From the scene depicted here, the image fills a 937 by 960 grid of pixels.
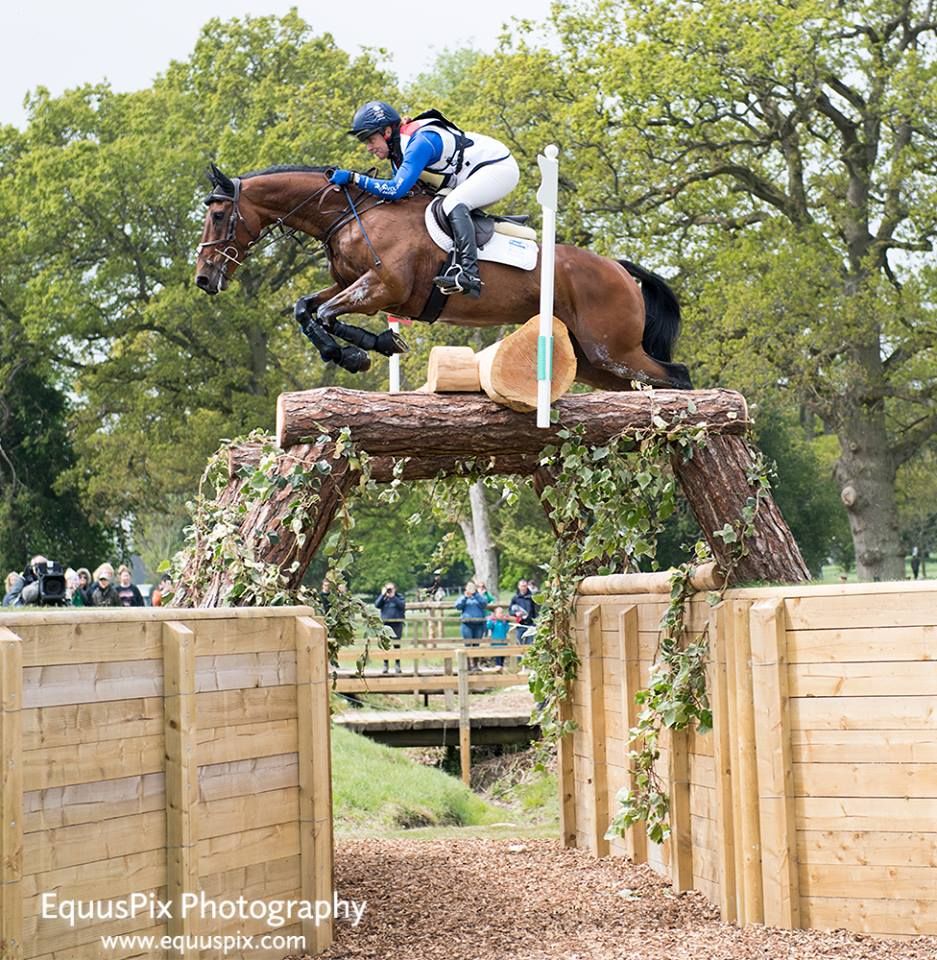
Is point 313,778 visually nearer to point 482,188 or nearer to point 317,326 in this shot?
point 317,326

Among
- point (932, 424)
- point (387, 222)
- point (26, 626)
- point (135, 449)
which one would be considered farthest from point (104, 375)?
point (26, 626)

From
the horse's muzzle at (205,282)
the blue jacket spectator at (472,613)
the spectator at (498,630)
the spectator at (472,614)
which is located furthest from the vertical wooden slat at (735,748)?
the blue jacket spectator at (472,613)

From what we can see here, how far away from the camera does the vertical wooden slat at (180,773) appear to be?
211 inches

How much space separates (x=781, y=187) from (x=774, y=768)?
1939 cm

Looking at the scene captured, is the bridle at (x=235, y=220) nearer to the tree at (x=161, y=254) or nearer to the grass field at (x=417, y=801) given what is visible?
the grass field at (x=417, y=801)

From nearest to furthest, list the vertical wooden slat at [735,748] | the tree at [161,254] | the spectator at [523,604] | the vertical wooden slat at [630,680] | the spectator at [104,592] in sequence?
the vertical wooden slat at [735,748], the vertical wooden slat at [630,680], the spectator at [104,592], the spectator at [523,604], the tree at [161,254]

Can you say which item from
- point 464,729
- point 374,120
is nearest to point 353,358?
point 374,120

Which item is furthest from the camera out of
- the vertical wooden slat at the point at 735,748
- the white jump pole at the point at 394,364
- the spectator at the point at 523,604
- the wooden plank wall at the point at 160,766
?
the spectator at the point at 523,604

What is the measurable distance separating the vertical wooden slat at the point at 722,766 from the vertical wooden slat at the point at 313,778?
178 cm

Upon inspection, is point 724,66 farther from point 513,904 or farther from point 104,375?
point 513,904

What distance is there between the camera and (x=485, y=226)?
25.2ft

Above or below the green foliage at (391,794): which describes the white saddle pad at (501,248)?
above

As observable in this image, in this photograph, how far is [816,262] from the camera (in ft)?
71.9

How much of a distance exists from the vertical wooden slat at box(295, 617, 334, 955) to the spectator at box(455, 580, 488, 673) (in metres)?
14.5
